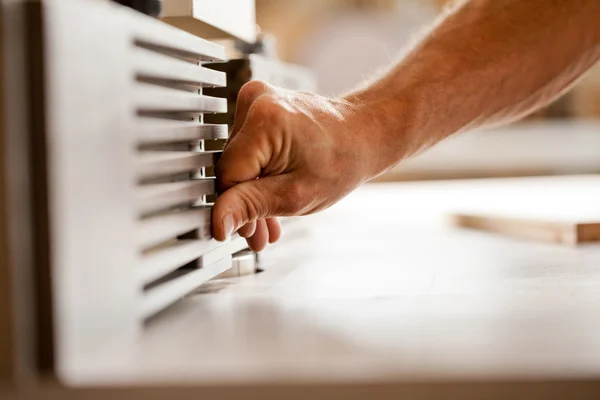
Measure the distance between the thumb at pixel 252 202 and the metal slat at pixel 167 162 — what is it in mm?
46

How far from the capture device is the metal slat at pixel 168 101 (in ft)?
1.95

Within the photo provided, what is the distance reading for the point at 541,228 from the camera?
132 centimetres

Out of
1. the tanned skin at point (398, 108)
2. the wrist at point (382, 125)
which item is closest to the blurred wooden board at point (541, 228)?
the tanned skin at point (398, 108)

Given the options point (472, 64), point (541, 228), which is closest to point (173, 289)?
point (472, 64)

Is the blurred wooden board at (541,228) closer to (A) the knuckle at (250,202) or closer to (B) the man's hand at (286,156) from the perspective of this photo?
(B) the man's hand at (286,156)

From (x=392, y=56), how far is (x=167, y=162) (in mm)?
3676

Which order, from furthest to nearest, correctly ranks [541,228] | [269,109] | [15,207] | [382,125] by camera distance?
[541,228]
[382,125]
[269,109]
[15,207]

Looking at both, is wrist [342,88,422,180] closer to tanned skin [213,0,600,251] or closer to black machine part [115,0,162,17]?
tanned skin [213,0,600,251]

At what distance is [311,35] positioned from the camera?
14.5ft

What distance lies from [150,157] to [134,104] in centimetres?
5

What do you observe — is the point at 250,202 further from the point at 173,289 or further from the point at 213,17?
the point at 213,17

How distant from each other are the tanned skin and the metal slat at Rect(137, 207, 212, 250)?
18mm

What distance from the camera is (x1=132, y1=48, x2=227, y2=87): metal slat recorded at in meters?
0.60

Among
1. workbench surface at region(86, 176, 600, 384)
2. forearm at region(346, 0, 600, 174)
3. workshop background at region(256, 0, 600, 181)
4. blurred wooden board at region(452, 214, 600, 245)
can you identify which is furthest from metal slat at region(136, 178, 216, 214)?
workshop background at region(256, 0, 600, 181)
